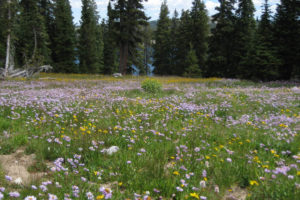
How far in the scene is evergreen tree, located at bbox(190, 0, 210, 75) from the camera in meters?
45.8

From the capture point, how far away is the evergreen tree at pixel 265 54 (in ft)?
72.9

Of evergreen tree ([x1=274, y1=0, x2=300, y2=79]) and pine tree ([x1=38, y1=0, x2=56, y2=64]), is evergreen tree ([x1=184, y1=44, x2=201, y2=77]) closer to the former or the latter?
evergreen tree ([x1=274, y1=0, x2=300, y2=79])

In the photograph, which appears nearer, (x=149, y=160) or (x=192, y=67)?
(x=149, y=160)

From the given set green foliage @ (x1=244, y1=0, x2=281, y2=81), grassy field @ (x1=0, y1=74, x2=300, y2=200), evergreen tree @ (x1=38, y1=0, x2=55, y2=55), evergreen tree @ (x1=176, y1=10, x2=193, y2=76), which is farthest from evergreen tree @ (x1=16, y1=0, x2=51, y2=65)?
grassy field @ (x1=0, y1=74, x2=300, y2=200)

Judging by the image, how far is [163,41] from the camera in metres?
55.7

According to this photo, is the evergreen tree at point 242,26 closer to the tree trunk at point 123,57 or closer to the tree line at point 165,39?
the tree line at point 165,39

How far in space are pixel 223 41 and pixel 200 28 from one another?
10191mm

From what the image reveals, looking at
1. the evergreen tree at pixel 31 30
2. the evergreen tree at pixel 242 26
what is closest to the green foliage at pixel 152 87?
the evergreen tree at pixel 242 26

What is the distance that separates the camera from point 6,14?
25078mm

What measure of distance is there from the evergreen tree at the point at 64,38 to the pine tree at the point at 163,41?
22210 mm

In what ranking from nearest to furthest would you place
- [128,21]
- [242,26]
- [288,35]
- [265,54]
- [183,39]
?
[265,54], [288,35], [128,21], [242,26], [183,39]

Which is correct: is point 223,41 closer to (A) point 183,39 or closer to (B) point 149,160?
(A) point 183,39

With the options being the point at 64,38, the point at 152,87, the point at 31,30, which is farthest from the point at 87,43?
the point at 152,87

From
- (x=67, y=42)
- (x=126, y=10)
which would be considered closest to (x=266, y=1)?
(x=126, y=10)
